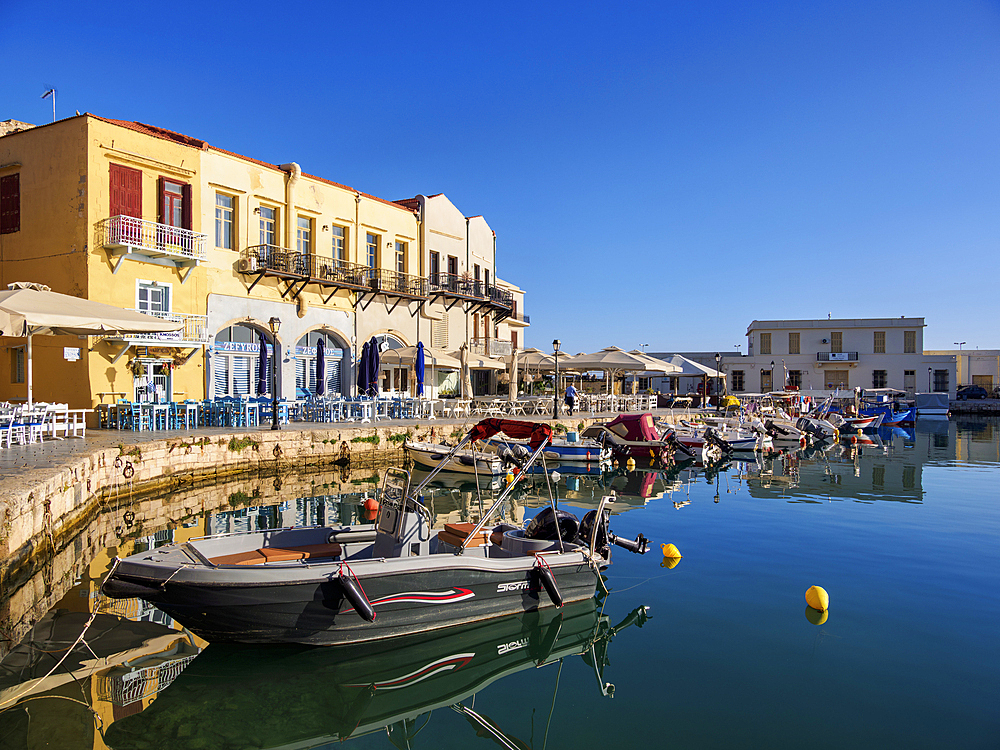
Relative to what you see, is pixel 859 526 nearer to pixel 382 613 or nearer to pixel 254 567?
pixel 382 613

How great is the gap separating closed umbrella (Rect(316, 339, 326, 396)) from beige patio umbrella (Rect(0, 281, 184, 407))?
922cm

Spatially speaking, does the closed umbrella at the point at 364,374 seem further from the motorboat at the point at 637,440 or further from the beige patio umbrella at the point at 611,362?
the beige patio umbrella at the point at 611,362

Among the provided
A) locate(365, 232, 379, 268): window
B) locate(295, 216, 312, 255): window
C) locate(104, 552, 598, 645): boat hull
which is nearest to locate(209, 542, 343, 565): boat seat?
locate(104, 552, 598, 645): boat hull

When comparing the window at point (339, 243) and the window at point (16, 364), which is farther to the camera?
the window at point (339, 243)

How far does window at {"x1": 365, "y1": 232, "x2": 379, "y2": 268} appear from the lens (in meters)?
28.8

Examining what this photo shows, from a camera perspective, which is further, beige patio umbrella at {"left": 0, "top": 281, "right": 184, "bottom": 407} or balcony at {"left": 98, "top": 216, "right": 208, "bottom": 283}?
balcony at {"left": 98, "top": 216, "right": 208, "bottom": 283}

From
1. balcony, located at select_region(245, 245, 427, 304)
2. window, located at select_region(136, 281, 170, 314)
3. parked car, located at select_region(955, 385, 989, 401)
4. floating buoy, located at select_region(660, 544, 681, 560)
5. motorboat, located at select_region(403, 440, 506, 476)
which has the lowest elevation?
floating buoy, located at select_region(660, 544, 681, 560)

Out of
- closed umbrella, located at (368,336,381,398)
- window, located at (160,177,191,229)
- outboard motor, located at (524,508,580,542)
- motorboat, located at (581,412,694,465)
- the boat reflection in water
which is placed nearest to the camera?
the boat reflection in water

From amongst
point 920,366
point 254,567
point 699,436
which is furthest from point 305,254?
point 920,366

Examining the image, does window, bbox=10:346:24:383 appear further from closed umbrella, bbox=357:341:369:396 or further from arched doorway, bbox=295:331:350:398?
closed umbrella, bbox=357:341:369:396

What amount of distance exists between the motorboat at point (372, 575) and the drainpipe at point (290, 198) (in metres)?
18.4

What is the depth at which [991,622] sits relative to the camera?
8148mm

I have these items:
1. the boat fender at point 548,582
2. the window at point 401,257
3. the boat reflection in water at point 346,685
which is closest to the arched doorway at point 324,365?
the window at point 401,257

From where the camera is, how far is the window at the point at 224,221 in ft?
75.8
